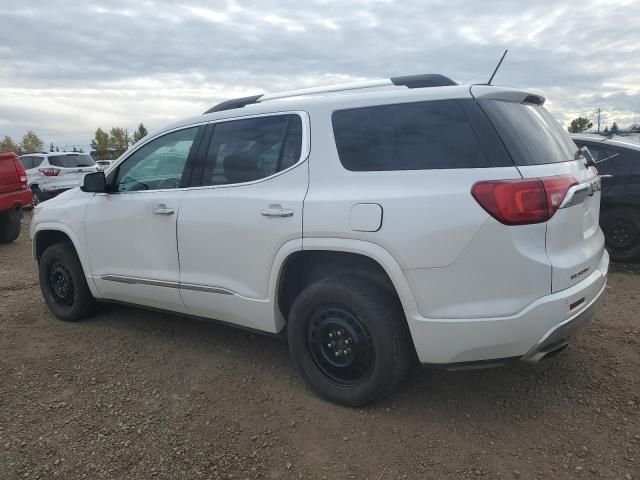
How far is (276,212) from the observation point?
124 inches

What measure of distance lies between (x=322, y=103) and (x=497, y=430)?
215 cm

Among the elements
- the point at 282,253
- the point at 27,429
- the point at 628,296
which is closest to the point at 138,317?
the point at 27,429

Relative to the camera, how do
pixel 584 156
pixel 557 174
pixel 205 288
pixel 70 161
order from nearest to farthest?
1. pixel 557 174
2. pixel 584 156
3. pixel 205 288
4. pixel 70 161

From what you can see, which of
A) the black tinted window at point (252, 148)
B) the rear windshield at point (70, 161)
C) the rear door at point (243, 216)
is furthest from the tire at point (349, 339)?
A: the rear windshield at point (70, 161)

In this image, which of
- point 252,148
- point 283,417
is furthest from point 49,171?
point 283,417

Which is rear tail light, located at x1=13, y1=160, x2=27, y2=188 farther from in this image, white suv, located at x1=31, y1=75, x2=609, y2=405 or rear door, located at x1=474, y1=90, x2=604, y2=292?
rear door, located at x1=474, y1=90, x2=604, y2=292

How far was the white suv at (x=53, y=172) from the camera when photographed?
14586 mm

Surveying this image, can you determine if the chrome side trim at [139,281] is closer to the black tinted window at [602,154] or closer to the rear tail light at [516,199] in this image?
the rear tail light at [516,199]

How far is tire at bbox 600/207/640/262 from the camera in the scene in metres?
6.25

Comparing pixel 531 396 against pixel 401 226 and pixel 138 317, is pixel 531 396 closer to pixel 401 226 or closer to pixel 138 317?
pixel 401 226

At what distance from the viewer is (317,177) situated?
3090 millimetres

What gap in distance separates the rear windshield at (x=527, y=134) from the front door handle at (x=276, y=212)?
4.03ft

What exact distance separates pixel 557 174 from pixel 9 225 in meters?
9.22

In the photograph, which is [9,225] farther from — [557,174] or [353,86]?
[557,174]
